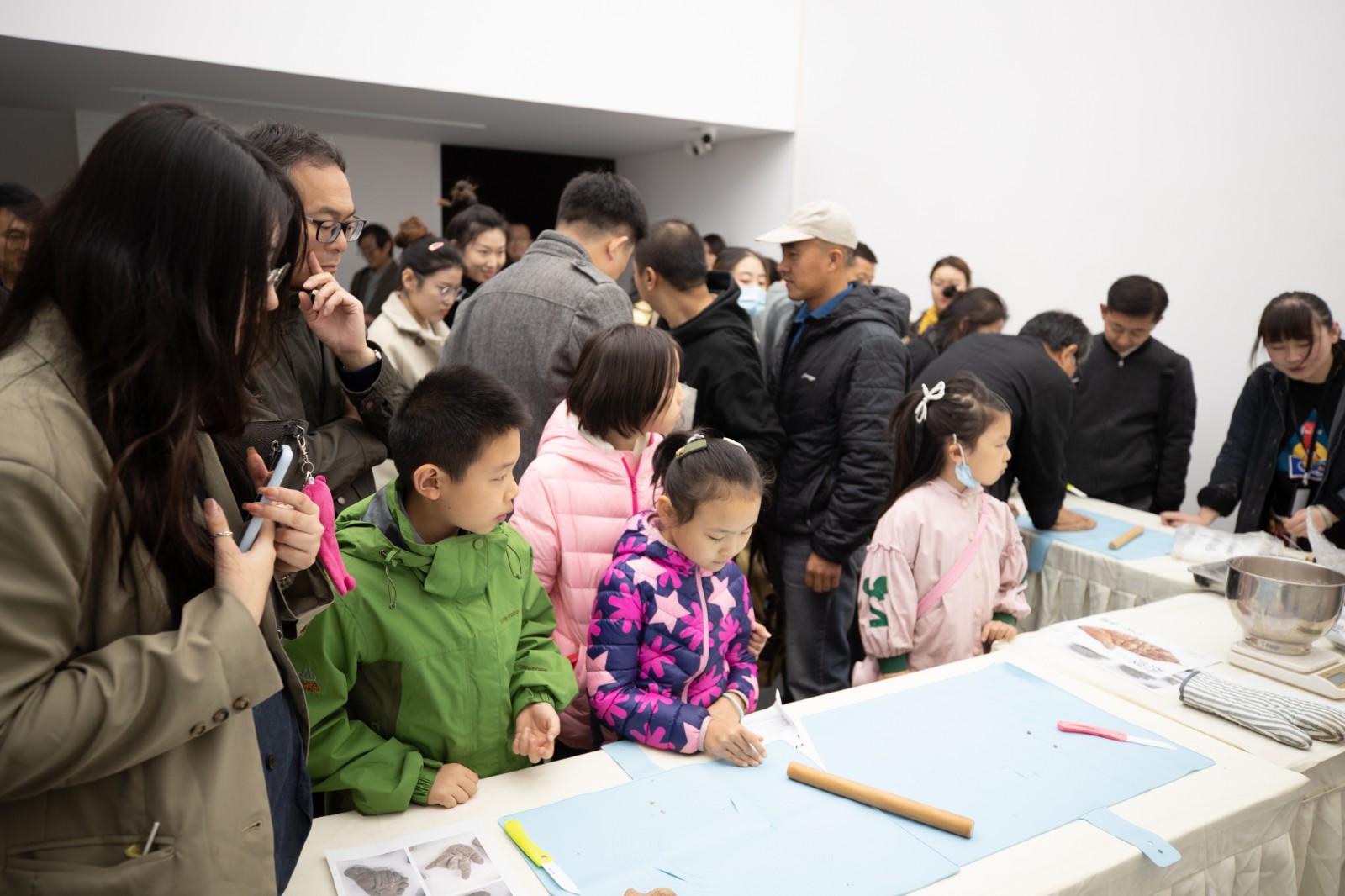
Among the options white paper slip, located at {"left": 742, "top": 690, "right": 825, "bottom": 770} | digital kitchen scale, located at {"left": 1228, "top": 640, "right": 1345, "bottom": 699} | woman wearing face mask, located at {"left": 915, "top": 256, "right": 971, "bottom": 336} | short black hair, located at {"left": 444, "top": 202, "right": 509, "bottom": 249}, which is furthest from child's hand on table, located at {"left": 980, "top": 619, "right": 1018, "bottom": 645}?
woman wearing face mask, located at {"left": 915, "top": 256, "right": 971, "bottom": 336}

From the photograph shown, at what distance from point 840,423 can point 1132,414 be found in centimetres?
165

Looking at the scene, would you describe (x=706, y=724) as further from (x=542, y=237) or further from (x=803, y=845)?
(x=542, y=237)

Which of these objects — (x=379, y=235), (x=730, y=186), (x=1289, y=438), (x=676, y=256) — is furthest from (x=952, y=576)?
(x=730, y=186)

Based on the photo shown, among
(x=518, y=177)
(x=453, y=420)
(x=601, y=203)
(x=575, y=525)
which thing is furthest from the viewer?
(x=518, y=177)

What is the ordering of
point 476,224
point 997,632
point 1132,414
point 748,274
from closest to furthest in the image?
1. point 997,632
2. point 1132,414
3. point 476,224
4. point 748,274

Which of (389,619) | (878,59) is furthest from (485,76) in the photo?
(389,619)

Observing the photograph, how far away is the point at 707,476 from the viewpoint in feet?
4.96

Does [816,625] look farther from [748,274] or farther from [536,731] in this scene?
[748,274]

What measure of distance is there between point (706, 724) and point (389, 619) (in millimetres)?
523

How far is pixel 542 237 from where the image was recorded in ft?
7.73

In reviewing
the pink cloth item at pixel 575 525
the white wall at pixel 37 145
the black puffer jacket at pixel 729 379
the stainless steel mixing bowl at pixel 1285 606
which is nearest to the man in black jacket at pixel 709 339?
the black puffer jacket at pixel 729 379

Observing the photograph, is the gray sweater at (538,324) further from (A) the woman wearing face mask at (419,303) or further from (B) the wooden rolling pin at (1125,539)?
(B) the wooden rolling pin at (1125,539)

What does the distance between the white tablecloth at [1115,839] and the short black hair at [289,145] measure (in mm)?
1043

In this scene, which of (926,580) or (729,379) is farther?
(729,379)
